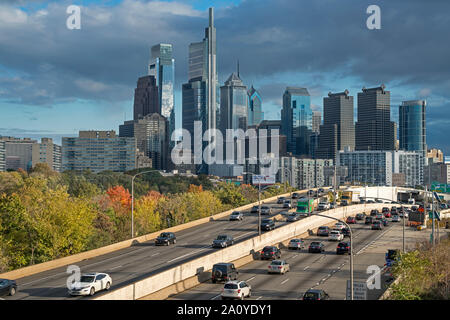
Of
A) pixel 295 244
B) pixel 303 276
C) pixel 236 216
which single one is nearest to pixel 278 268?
pixel 303 276

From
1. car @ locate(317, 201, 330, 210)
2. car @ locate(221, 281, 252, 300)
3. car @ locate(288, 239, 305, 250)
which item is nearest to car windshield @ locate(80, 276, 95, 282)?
car @ locate(221, 281, 252, 300)

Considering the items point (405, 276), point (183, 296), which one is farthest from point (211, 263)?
point (405, 276)

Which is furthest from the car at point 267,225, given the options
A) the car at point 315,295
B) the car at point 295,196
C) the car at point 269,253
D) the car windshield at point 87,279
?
the car at point 295,196

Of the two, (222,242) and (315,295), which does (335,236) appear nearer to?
(222,242)

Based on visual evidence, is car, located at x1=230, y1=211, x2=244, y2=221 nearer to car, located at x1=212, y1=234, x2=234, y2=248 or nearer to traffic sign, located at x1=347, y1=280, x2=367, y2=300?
car, located at x1=212, y1=234, x2=234, y2=248

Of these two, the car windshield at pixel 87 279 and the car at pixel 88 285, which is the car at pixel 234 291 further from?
the car windshield at pixel 87 279

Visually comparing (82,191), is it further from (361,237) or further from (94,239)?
(361,237)
